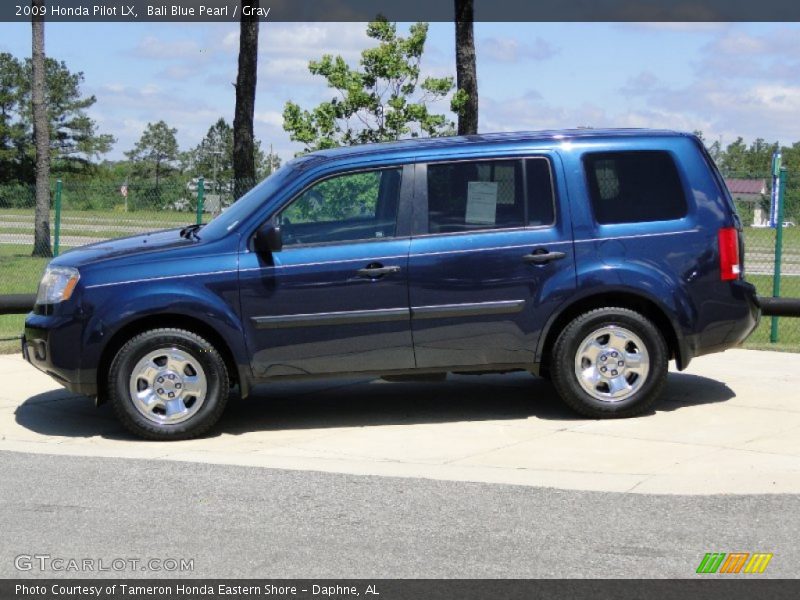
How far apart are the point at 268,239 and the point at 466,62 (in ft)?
34.1

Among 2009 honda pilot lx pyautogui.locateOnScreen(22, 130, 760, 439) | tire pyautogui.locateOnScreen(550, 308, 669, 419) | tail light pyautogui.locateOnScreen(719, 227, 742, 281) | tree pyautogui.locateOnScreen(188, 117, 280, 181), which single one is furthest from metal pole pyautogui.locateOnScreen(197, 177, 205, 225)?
tree pyautogui.locateOnScreen(188, 117, 280, 181)

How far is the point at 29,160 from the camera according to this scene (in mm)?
72688

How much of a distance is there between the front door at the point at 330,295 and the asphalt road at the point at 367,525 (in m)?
1.23

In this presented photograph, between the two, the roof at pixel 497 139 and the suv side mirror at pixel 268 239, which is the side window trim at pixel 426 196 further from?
the suv side mirror at pixel 268 239

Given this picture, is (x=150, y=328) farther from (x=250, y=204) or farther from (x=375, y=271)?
(x=375, y=271)

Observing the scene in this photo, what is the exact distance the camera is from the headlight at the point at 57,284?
317 inches

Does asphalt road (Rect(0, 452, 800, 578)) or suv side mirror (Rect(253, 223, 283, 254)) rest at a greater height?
suv side mirror (Rect(253, 223, 283, 254))

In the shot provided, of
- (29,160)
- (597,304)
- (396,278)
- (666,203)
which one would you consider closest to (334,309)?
(396,278)

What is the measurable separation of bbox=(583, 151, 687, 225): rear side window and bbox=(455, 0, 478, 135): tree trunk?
30.5 feet

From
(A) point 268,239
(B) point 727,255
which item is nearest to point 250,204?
(A) point 268,239

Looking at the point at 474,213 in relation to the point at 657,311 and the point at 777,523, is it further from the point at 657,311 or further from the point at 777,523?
the point at 777,523

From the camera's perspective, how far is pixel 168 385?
8.05m

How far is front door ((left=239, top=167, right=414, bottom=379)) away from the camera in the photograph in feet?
26.4

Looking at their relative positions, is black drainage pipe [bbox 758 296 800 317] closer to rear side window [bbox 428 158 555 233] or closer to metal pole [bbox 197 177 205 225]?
rear side window [bbox 428 158 555 233]
